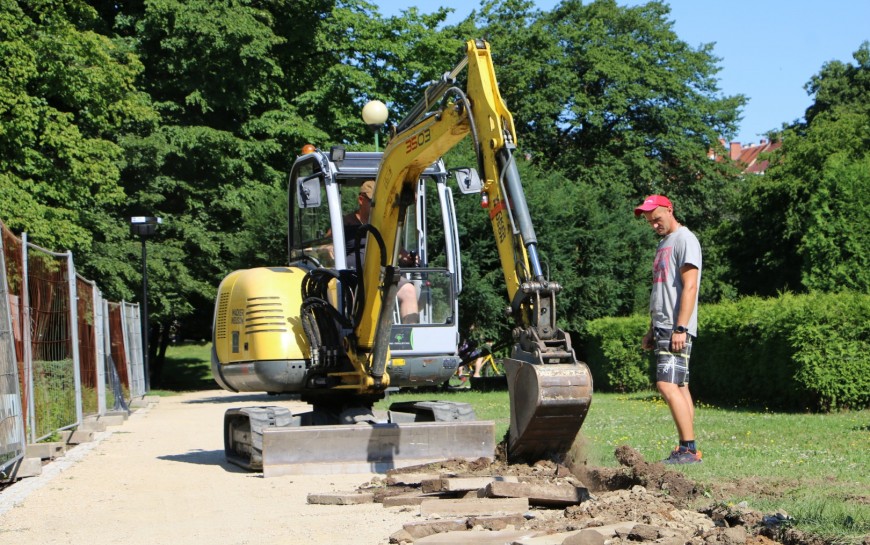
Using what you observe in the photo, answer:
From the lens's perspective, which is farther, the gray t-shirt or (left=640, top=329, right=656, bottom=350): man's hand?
(left=640, top=329, right=656, bottom=350): man's hand

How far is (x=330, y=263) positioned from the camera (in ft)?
35.5

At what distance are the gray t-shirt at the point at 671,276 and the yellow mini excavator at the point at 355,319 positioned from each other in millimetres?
1820

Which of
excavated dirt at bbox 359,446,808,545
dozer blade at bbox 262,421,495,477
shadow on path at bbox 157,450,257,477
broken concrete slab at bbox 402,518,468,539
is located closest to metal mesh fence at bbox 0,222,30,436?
shadow on path at bbox 157,450,257,477

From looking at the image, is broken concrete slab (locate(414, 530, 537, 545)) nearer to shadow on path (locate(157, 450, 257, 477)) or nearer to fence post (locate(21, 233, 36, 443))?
shadow on path (locate(157, 450, 257, 477))

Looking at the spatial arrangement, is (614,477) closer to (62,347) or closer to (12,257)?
(12,257)

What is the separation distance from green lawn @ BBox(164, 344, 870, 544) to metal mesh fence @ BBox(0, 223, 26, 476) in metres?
4.74

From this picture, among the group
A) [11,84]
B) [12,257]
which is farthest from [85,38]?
[12,257]

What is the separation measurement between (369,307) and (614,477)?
3.40 metres

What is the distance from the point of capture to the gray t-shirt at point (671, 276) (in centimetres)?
834

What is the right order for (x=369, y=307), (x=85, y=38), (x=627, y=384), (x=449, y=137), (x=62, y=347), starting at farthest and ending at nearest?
(x=85, y=38) → (x=627, y=384) → (x=62, y=347) → (x=369, y=307) → (x=449, y=137)

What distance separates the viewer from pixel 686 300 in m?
8.22

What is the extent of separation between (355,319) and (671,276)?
3214mm

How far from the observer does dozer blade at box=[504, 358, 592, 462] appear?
22.2ft

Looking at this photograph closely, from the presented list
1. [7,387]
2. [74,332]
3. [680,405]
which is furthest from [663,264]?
[74,332]
